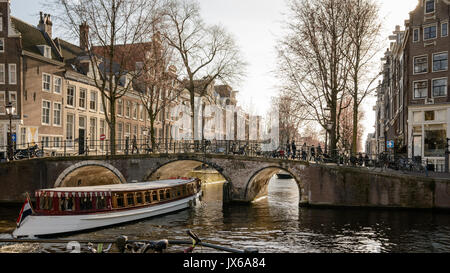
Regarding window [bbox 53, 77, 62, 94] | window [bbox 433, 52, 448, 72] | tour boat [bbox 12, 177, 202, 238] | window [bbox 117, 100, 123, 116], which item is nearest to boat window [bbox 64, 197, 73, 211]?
tour boat [bbox 12, 177, 202, 238]

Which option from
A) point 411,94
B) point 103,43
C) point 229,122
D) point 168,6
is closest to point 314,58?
point 411,94

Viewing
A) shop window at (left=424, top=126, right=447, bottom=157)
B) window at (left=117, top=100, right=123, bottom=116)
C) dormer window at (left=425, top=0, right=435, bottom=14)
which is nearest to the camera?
shop window at (left=424, top=126, right=447, bottom=157)

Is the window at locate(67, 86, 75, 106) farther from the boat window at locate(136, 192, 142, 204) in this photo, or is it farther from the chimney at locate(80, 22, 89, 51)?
the boat window at locate(136, 192, 142, 204)

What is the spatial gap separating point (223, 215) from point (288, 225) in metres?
4.17

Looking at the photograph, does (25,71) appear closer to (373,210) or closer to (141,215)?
(141,215)

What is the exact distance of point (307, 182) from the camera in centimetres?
2412

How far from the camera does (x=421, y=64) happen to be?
30.3 metres

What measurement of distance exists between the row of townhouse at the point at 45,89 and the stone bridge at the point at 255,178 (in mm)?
1899

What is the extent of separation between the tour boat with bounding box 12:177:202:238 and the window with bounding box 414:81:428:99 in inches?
798

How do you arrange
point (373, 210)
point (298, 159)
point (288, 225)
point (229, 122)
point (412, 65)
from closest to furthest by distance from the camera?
1. point (288, 225)
2. point (373, 210)
3. point (298, 159)
4. point (412, 65)
5. point (229, 122)

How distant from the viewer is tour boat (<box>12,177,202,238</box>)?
55.7ft

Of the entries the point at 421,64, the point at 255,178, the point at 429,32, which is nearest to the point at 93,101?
the point at 255,178

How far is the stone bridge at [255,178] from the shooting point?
22.1 metres

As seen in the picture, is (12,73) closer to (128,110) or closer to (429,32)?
(128,110)
